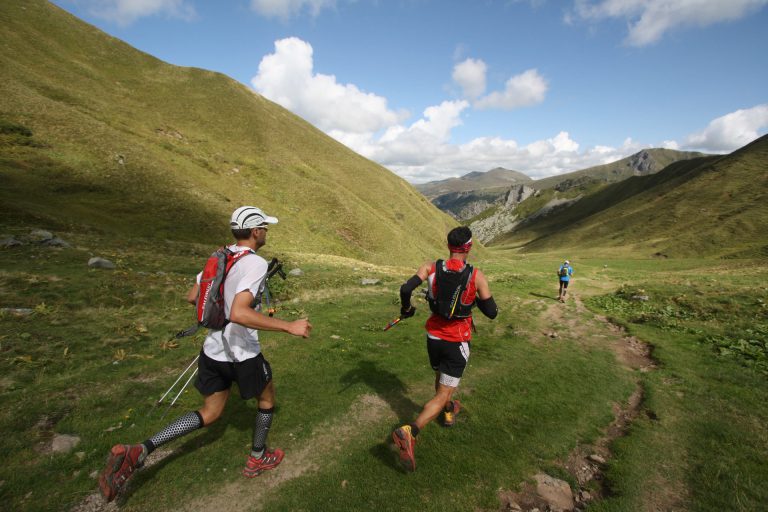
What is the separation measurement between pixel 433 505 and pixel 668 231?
124 m

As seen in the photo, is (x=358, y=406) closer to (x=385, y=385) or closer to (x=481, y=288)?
(x=385, y=385)

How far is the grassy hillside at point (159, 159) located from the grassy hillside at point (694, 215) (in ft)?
197

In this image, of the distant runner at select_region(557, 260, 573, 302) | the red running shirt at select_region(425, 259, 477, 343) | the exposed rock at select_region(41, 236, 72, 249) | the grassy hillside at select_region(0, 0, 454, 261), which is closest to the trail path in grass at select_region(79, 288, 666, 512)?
the red running shirt at select_region(425, 259, 477, 343)

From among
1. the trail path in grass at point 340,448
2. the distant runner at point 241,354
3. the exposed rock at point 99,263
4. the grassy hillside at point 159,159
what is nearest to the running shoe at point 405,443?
the trail path in grass at point 340,448

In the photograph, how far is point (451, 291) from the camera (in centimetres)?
659

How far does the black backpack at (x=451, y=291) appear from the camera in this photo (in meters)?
6.57

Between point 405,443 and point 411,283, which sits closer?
point 405,443

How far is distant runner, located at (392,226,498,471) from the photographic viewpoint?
21.6 feet

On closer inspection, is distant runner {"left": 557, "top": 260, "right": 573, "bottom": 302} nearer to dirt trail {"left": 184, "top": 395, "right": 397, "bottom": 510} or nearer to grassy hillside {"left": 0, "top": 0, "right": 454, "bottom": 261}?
dirt trail {"left": 184, "top": 395, "right": 397, "bottom": 510}

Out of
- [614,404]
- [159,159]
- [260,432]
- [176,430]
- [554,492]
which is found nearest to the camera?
[176,430]

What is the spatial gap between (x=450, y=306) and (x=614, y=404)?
7142mm

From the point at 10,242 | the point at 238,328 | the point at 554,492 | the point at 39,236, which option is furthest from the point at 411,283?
the point at 39,236

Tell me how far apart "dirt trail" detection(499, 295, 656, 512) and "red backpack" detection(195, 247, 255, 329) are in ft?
19.1

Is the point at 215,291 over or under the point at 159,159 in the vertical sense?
under
